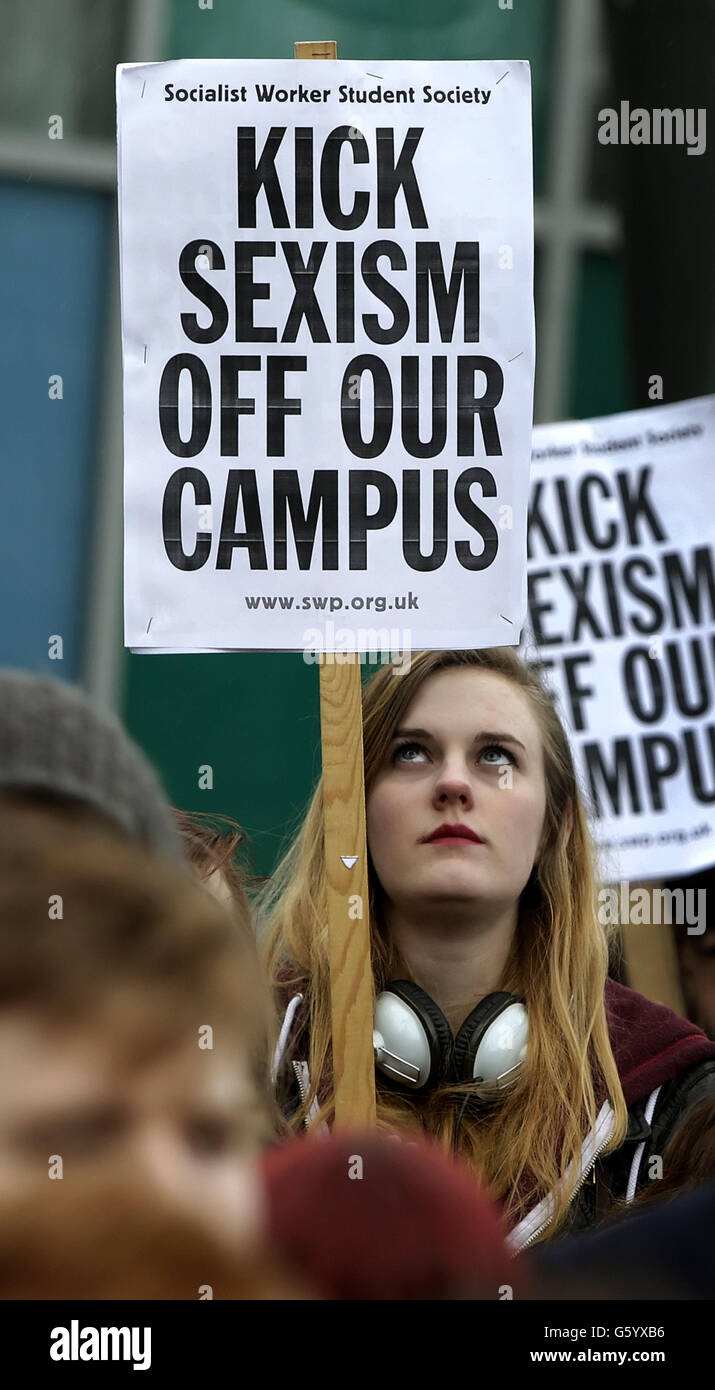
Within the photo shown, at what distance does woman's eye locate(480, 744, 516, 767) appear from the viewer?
8.64ft

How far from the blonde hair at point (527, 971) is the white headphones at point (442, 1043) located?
0.09 ft

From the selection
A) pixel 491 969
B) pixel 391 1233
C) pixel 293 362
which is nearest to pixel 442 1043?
pixel 491 969

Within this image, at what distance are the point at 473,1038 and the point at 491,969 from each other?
155 mm

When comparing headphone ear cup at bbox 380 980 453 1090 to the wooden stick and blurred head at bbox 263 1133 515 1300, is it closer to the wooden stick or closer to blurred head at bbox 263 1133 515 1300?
the wooden stick

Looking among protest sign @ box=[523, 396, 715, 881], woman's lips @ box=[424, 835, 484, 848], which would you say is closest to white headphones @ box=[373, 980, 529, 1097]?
woman's lips @ box=[424, 835, 484, 848]

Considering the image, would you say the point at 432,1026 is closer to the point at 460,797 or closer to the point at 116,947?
the point at 460,797

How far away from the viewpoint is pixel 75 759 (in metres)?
0.79

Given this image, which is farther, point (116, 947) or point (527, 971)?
point (527, 971)

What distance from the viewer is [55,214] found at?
3.88m

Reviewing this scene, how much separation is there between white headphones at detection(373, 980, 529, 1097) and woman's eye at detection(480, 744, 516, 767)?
36cm

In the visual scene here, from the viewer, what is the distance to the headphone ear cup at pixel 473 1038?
248 cm

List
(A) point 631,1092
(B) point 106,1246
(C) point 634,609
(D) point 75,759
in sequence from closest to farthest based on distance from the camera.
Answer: (B) point 106,1246 < (D) point 75,759 < (A) point 631,1092 < (C) point 634,609
